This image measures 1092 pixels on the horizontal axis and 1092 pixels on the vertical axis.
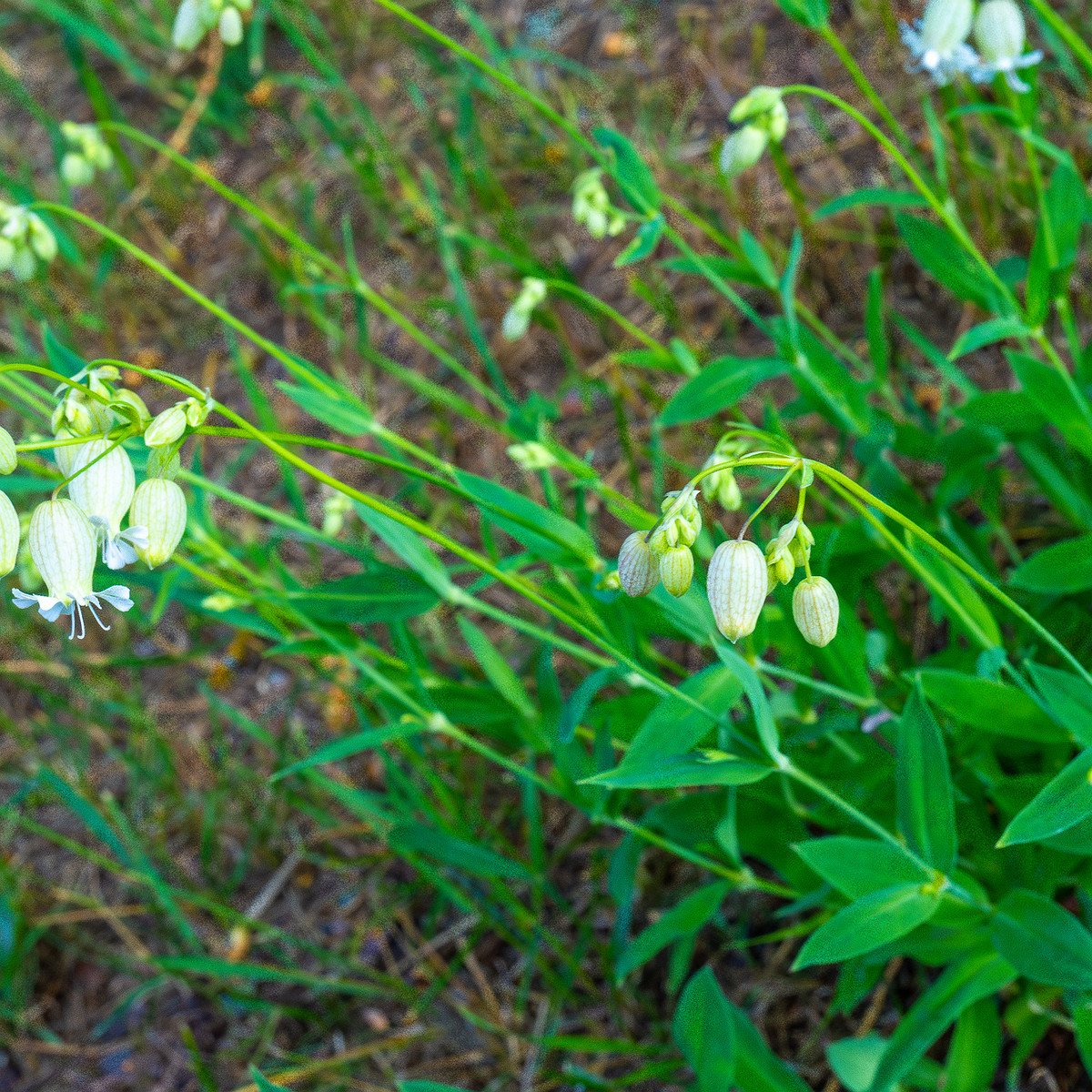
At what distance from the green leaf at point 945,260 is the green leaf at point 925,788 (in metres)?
1.17

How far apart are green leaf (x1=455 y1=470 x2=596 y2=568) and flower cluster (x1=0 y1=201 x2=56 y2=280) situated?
1319mm

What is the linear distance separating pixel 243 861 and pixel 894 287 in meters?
2.62

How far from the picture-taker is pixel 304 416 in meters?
4.06

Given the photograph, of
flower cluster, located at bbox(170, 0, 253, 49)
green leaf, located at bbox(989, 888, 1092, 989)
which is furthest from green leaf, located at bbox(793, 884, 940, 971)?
flower cluster, located at bbox(170, 0, 253, 49)

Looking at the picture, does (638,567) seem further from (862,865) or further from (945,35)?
(945,35)

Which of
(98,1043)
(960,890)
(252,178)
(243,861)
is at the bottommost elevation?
(98,1043)

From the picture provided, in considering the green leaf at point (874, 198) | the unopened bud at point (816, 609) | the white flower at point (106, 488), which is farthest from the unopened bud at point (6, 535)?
the green leaf at point (874, 198)

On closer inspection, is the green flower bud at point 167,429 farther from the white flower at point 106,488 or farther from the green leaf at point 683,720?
the green leaf at point 683,720

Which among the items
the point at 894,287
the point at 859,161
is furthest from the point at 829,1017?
the point at 859,161

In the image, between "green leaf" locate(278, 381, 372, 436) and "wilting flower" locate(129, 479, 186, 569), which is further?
"green leaf" locate(278, 381, 372, 436)

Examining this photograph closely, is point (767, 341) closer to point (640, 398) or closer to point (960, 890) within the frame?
point (640, 398)

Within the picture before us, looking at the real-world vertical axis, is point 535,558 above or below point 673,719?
above

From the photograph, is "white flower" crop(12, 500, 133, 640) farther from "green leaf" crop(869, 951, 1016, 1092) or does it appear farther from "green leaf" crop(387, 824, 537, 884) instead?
"green leaf" crop(869, 951, 1016, 1092)

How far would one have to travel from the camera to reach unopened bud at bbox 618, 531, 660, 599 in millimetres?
1571
